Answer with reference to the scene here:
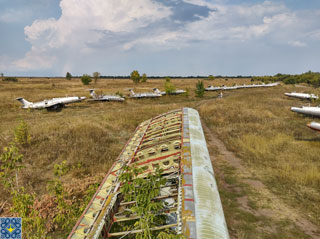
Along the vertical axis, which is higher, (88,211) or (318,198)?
(88,211)

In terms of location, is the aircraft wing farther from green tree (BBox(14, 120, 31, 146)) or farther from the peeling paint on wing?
the peeling paint on wing

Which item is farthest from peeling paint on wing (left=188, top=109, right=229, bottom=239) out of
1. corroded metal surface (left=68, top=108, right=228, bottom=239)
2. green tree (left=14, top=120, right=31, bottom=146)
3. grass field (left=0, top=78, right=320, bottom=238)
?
green tree (left=14, top=120, right=31, bottom=146)

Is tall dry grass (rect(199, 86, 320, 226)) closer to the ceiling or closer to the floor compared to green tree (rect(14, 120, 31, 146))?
closer to the floor

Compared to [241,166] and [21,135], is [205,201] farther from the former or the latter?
[21,135]

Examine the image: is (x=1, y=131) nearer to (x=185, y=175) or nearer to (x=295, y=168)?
(x=185, y=175)

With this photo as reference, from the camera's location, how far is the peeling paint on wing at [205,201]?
12.9ft

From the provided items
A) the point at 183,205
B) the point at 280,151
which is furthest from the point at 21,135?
the point at 280,151

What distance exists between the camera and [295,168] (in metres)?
13.1

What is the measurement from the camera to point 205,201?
4805 mm

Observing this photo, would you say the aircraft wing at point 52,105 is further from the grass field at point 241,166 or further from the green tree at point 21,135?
the green tree at point 21,135

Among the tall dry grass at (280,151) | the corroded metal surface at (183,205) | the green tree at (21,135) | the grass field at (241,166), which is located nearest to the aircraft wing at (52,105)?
the grass field at (241,166)

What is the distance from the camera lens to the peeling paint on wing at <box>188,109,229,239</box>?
3943mm

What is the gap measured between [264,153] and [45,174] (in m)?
17.7

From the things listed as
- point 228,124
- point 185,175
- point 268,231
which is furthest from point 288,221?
point 228,124
